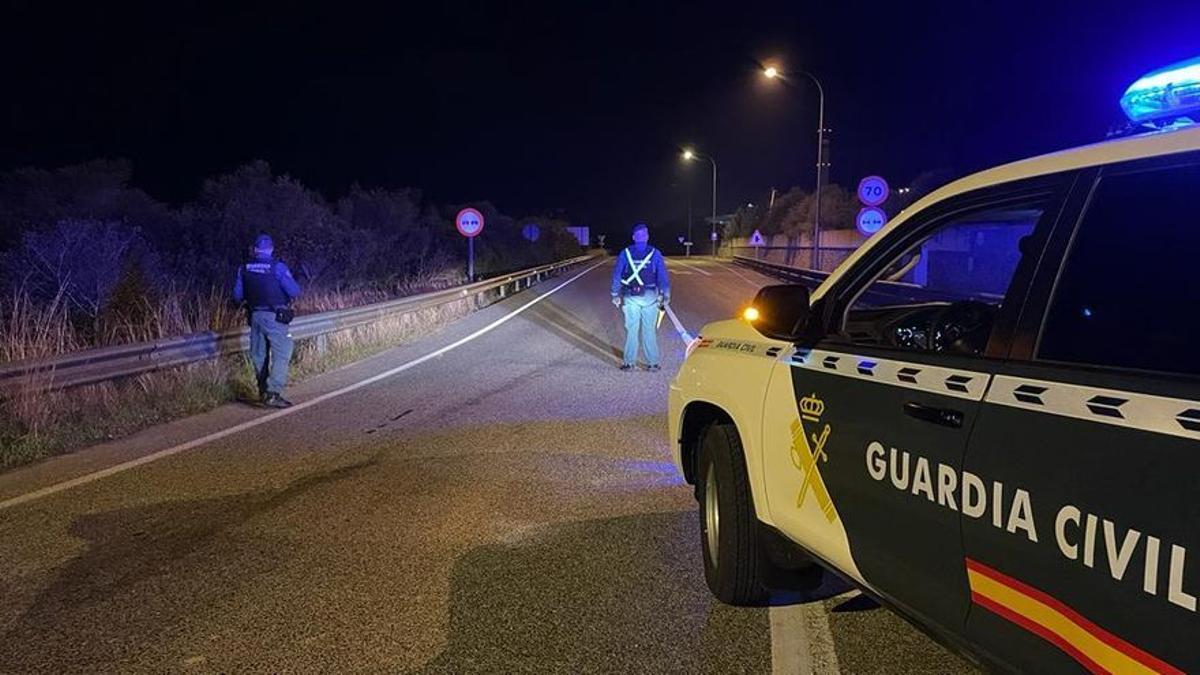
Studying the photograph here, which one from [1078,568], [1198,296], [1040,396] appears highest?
[1198,296]

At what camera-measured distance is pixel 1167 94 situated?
2.55 meters

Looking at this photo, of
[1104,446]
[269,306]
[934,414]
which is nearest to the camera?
[1104,446]

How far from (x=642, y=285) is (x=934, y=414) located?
8753mm

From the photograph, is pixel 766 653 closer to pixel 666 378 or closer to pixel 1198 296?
pixel 1198 296

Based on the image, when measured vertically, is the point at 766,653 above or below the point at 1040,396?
below

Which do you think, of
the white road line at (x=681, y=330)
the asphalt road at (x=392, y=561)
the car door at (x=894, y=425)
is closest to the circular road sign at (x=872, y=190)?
the white road line at (x=681, y=330)

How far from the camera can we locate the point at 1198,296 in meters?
1.89

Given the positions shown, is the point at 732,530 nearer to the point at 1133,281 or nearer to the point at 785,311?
the point at 785,311

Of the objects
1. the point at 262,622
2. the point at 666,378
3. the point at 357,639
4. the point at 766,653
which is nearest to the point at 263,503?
the point at 262,622

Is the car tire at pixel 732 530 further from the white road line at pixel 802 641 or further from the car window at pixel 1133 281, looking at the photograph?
the car window at pixel 1133 281

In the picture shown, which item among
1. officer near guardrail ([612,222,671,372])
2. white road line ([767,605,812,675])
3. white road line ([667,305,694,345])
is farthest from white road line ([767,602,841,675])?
white road line ([667,305,694,345])

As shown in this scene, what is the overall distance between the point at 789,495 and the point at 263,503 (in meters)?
3.81

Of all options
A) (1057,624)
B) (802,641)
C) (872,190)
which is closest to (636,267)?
(802,641)

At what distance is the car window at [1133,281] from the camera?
6.34 ft
